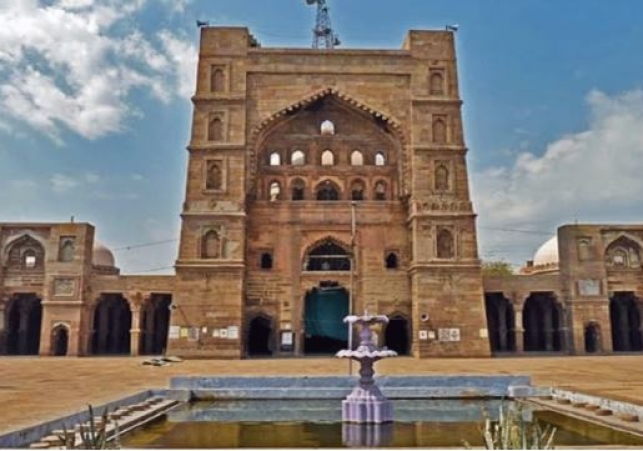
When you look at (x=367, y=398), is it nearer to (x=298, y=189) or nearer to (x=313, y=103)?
(x=298, y=189)

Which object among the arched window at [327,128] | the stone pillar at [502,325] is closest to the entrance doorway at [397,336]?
the stone pillar at [502,325]

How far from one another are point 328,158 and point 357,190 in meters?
2.25

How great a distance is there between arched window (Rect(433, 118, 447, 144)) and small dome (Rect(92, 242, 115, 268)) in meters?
20.1

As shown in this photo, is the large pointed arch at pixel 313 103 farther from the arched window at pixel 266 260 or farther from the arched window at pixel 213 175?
the arched window at pixel 266 260

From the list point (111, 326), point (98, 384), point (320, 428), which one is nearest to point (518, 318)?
point (111, 326)

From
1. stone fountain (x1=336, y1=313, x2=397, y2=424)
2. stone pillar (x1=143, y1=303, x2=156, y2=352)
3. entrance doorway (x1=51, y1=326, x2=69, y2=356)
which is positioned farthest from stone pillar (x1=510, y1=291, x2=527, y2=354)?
stone fountain (x1=336, y1=313, x2=397, y2=424)

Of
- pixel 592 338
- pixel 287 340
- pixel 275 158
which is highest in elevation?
pixel 275 158

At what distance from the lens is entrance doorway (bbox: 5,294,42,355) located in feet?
103

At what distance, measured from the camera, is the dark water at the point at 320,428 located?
7.99 m

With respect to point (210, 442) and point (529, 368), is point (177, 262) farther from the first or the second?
point (210, 442)

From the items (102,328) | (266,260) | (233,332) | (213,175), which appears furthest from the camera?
(102,328)

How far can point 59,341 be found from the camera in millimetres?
30016

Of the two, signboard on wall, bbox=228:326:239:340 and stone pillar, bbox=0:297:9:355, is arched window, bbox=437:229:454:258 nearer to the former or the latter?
signboard on wall, bbox=228:326:239:340

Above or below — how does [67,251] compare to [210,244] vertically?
below
